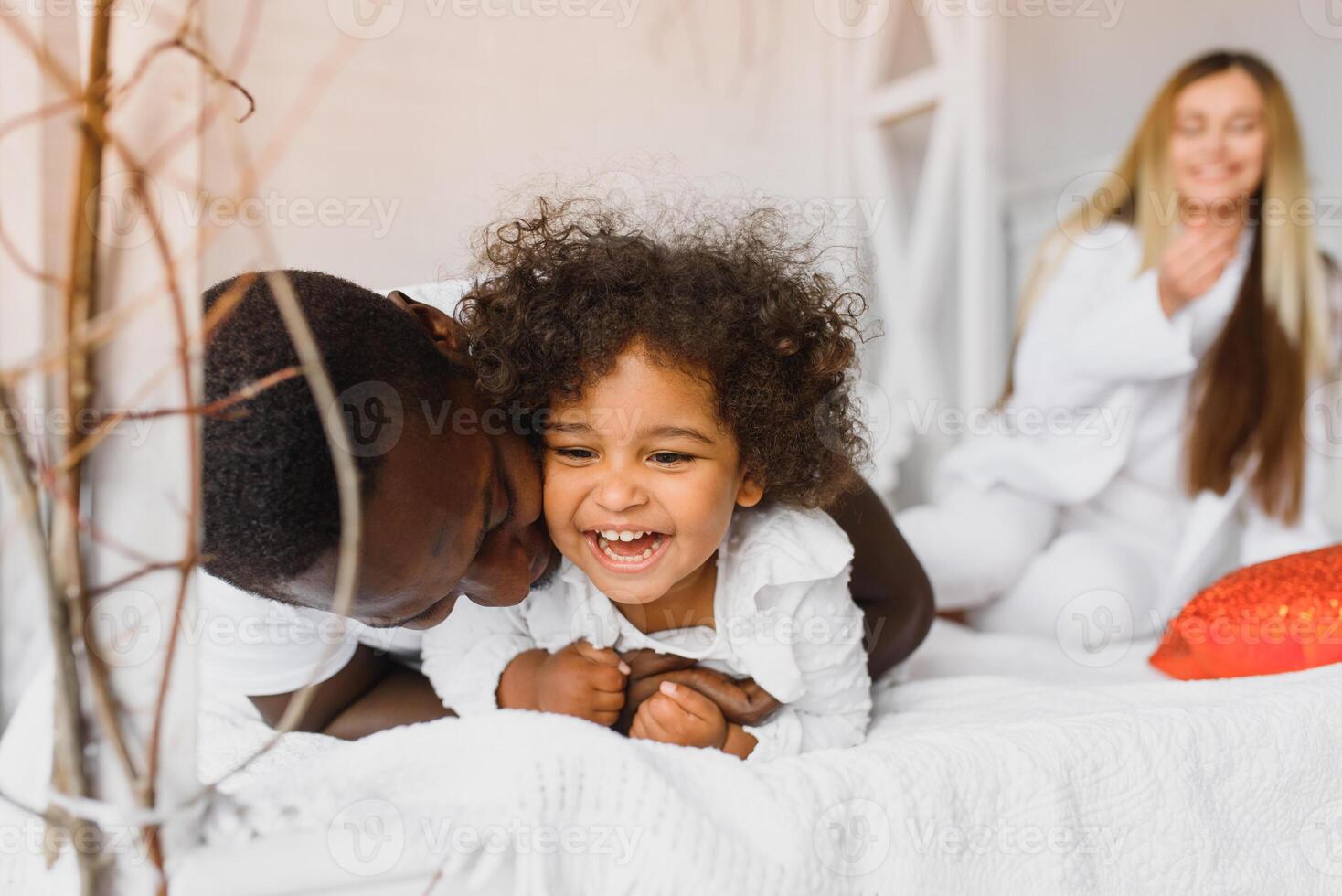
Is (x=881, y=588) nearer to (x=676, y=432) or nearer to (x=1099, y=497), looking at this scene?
(x=676, y=432)

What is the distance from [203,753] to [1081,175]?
6.81 feet

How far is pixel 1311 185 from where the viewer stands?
2281mm

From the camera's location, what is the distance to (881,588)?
4.07 ft

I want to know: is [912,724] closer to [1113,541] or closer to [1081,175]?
[1113,541]

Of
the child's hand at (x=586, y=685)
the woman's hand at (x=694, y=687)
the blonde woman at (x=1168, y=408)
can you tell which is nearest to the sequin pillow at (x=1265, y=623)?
the blonde woman at (x=1168, y=408)

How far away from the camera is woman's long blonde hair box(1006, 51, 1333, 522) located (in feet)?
6.02

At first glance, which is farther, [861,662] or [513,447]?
[861,662]

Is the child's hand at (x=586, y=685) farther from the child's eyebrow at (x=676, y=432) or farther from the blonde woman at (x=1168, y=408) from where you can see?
the blonde woman at (x=1168, y=408)

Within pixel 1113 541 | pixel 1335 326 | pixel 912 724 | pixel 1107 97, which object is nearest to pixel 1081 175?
pixel 1107 97

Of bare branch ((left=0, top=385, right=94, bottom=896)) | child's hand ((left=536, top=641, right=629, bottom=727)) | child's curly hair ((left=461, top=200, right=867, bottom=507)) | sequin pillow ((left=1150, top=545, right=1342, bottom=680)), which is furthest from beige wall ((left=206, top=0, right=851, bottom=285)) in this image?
bare branch ((left=0, top=385, right=94, bottom=896))

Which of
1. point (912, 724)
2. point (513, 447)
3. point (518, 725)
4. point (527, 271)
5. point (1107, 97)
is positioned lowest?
point (912, 724)

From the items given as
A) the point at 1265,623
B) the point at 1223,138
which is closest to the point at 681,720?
the point at 1265,623

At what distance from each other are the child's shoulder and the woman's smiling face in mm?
1317

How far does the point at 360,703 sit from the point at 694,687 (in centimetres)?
35
